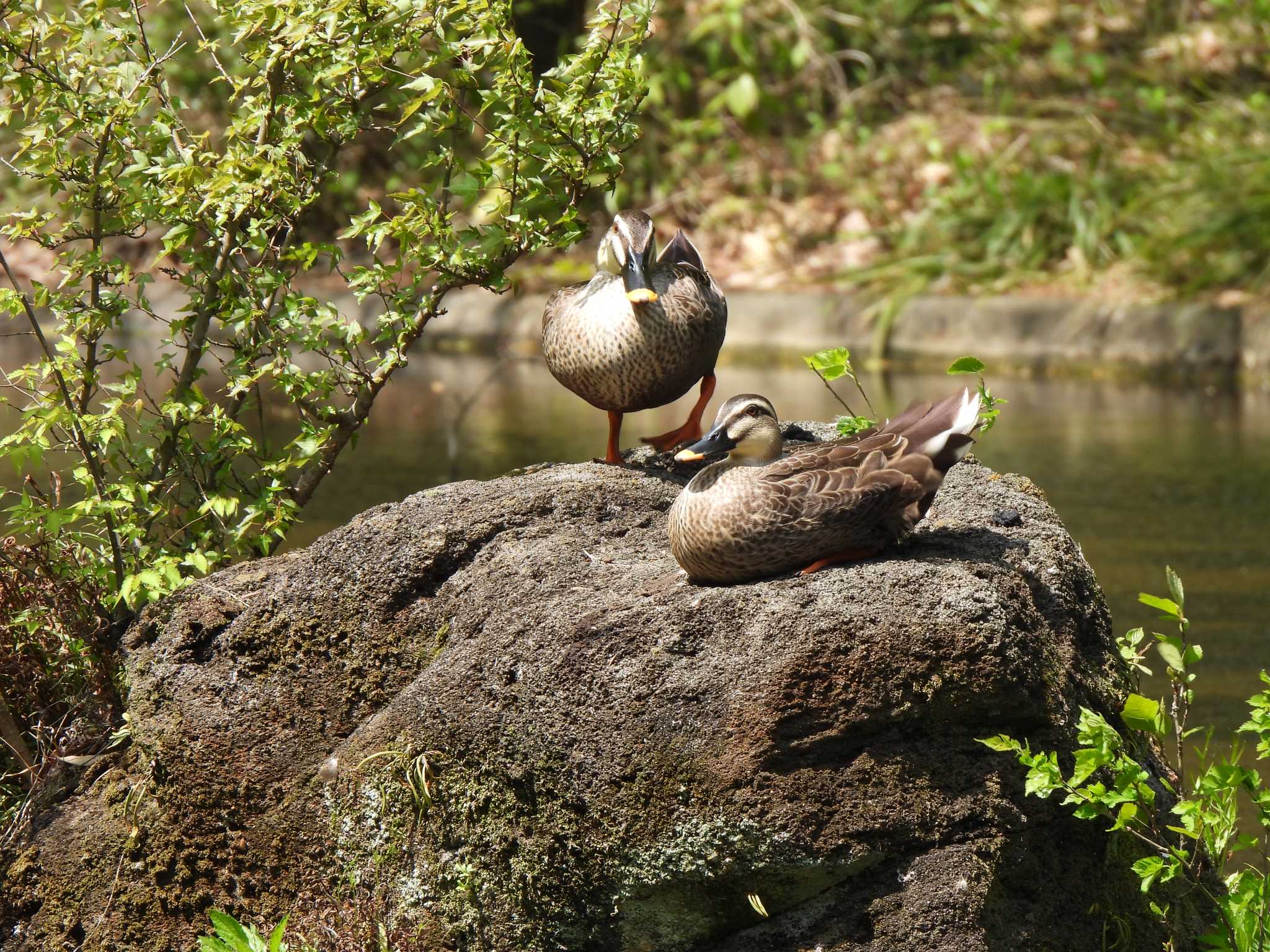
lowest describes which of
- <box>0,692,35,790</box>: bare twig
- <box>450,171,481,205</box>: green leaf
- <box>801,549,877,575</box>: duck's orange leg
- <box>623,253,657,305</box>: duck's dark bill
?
<box>0,692,35,790</box>: bare twig

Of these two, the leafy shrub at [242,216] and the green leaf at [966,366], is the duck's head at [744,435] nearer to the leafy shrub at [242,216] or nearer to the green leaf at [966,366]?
the green leaf at [966,366]

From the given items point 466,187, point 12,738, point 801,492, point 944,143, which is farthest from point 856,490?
point 944,143

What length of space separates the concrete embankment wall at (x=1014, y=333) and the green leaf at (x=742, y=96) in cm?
229

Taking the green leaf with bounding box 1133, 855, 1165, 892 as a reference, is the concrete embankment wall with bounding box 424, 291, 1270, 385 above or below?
below

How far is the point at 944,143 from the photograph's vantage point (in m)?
14.1

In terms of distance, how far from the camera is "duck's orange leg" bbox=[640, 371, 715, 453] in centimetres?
489

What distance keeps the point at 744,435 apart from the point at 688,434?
1.22 metres

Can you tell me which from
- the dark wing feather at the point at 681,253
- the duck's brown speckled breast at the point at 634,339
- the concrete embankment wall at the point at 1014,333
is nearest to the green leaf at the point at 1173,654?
the duck's brown speckled breast at the point at 634,339

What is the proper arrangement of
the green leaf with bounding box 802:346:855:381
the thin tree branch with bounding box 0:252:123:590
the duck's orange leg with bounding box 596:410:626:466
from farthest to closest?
the duck's orange leg with bounding box 596:410:626:466 < the green leaf with bounding box 802:346:855:381 < the thin tree branch with bounding box 0:252:123:590

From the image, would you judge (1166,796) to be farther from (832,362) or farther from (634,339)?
(634,339)

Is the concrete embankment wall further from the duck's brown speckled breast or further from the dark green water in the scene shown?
the duck's brown speckled breast

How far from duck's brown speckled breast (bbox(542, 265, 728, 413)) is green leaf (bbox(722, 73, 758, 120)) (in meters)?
10.2

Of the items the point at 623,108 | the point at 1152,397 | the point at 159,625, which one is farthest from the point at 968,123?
the point at 159,625

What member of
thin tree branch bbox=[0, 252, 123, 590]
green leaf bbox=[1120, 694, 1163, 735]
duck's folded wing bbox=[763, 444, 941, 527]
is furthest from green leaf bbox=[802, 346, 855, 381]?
thin tree branch bbox=[0, 252, 123, 590]
